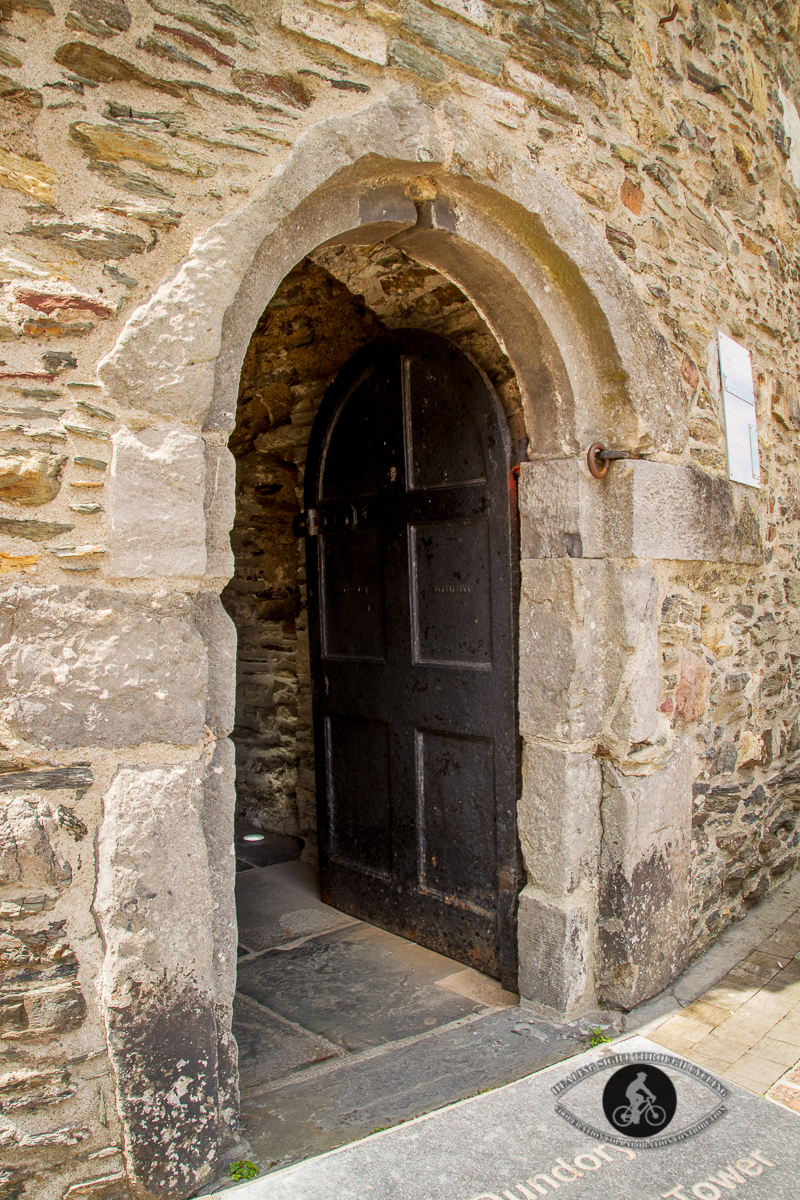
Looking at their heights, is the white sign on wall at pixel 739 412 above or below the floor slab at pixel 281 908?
above

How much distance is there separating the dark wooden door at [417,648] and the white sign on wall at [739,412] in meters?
1.02

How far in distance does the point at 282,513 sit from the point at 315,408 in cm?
70

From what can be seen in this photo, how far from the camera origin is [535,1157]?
1860 mm

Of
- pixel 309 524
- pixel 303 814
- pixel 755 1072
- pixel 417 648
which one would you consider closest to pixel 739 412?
pixel 417 648

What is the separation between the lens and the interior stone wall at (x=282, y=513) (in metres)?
3.60

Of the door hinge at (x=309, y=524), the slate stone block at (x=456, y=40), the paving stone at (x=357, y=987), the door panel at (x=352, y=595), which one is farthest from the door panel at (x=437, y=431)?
the paving stone at (x=357, y=987)

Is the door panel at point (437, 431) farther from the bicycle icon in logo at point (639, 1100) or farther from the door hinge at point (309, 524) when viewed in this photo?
the bicycle icon in logo at point (639, 1100)

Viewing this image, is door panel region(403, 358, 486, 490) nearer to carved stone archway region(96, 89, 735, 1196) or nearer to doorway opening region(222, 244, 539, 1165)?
doorway opening region(222, 244, 539, 1165)

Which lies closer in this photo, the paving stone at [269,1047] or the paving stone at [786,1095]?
the paving stone at [786,1095]

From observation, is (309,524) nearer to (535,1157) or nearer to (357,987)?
(357,987)

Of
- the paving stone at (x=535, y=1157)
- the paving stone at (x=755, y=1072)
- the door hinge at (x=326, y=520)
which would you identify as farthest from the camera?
the door hinge at (x=326, y=520)

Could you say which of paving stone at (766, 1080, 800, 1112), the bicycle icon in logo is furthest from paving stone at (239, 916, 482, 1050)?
paving stone at (766, 1080, 800, 1112)

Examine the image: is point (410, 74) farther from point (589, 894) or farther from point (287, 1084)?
point (287, 1084)

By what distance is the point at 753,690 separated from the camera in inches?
132
